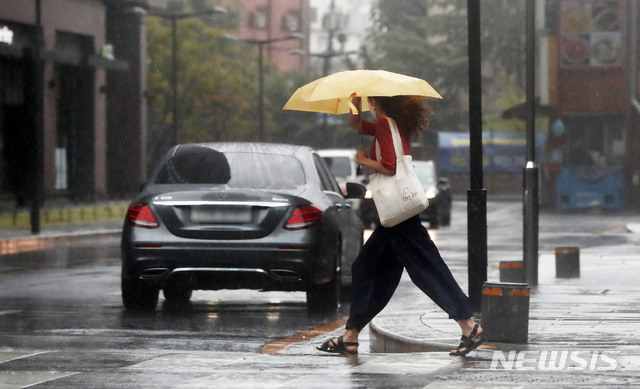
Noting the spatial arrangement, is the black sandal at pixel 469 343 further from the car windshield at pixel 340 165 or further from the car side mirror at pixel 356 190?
the car windshield at pixel 340 165

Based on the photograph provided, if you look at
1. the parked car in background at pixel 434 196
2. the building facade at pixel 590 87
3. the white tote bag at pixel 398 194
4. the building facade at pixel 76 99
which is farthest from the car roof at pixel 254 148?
the building facade at pixel 590 87

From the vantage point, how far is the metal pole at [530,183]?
14.4 m

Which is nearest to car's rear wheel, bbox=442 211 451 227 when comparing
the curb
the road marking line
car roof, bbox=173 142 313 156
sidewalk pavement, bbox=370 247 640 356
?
sidewalk pavement, bbox=370 247 640 356

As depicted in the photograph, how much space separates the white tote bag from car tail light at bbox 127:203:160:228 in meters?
3.66

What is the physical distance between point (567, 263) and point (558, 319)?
497cm

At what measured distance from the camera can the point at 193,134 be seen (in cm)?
6969

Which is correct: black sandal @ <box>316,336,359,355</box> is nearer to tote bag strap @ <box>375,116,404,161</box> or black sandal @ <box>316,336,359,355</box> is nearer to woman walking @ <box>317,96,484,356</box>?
woman walking @ <box>317,96,484,356</box>

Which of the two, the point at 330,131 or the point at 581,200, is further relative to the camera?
the point at 330,131

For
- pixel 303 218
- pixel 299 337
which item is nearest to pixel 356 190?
pixel 303 218

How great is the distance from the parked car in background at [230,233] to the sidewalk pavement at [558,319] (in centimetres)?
90

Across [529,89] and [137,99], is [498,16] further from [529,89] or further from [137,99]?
[529,89]

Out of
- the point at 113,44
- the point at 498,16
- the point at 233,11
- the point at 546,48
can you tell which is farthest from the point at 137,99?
the point at 233,11

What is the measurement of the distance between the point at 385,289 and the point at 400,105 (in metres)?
1.17

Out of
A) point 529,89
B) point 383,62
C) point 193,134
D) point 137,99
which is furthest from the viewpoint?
point 383,62
